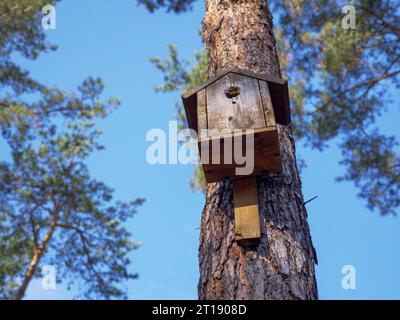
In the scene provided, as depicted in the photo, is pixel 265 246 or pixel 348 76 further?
pixel 348 76

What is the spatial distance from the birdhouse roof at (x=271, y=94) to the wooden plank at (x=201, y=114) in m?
0.04

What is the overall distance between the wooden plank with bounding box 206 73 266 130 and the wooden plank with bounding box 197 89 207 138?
0.07ft

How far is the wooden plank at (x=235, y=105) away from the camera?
2305mm

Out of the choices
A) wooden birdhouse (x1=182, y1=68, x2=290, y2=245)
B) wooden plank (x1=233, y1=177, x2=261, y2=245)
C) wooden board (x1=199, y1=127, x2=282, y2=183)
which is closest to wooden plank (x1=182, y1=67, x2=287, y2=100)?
wooden birdhouse (x1=182, y1=68, x2=290, y2=245)

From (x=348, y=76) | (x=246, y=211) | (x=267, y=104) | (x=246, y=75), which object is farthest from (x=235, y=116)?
(x=348, y=76)

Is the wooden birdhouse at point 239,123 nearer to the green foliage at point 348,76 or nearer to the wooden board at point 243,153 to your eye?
the wooden board at point 243,153

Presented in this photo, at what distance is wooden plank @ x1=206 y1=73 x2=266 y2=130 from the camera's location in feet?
7.56

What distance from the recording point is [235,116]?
2.34 metres

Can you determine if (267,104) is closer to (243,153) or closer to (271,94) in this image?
(271,94)

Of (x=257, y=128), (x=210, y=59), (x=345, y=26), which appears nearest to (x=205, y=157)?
(x=257, y=128)

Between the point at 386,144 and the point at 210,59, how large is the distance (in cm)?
658

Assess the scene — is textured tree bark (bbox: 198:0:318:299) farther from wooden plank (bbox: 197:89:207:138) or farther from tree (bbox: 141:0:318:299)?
wooden plank (bbox: 197:89:207:138)

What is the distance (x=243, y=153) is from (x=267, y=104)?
0.28m
